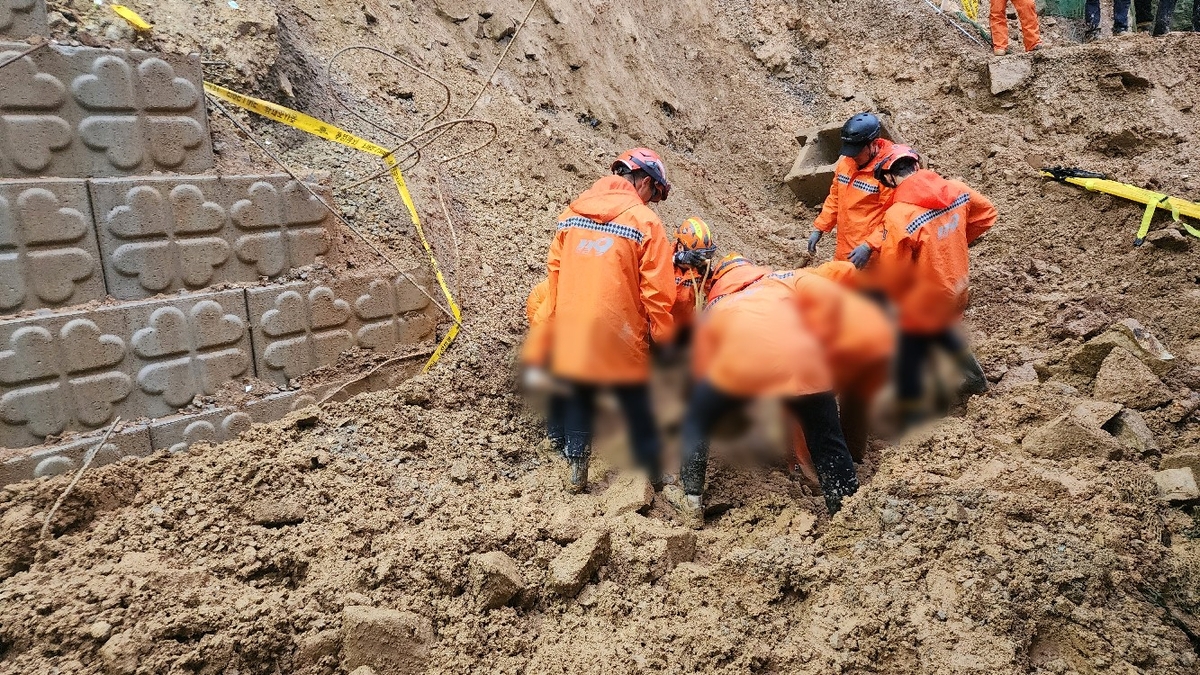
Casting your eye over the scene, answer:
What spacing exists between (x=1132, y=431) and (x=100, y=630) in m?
4.56

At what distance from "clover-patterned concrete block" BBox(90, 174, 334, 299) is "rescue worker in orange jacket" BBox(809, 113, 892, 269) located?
2691mm

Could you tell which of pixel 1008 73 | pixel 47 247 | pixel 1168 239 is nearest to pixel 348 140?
pixel 47 247

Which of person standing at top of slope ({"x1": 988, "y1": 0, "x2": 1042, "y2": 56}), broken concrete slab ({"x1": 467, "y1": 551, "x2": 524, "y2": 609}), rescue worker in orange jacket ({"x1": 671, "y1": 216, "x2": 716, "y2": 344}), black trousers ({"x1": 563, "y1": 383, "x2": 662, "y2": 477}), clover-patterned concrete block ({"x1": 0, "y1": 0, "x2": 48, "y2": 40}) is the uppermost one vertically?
person standing at top of slope ({"x1": 988, "y1": 0, "x2": 1042, "y2": 56})

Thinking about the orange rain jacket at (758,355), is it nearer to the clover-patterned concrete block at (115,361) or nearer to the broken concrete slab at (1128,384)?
the clover-patterned concrete block at (115,361)

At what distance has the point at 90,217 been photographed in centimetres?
299

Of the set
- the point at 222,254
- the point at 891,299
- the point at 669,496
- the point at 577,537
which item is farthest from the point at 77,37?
the point at 891,299

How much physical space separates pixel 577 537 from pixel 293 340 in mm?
1797

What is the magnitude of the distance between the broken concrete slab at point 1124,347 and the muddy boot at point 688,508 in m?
2.65

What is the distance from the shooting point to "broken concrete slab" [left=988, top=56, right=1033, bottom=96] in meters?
7.29

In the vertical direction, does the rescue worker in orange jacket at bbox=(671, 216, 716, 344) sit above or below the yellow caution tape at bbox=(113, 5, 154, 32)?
below

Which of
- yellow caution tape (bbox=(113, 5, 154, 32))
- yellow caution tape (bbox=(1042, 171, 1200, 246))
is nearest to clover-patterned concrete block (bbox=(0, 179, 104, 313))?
yellow caution tape (bbox=(113, 5, 154, 32))

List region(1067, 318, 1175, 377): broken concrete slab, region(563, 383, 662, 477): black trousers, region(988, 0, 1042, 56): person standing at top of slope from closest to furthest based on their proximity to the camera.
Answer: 1. region(563, 383, 662, 477): black trousers
2. region(1067, 318, 1175, 377): broken concrete slab
3. region(988, 0, 1042, 56): person standing at top of slope

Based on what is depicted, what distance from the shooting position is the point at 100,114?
3047 mm

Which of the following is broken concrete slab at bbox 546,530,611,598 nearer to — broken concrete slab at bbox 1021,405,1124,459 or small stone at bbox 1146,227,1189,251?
broken concrete slab at bbox 1021,405,1124,459
